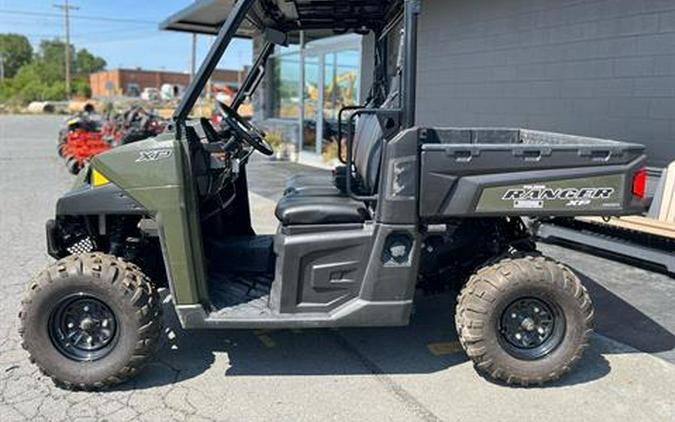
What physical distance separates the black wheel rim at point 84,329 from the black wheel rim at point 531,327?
2.16 m

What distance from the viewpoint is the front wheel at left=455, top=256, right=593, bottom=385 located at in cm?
318

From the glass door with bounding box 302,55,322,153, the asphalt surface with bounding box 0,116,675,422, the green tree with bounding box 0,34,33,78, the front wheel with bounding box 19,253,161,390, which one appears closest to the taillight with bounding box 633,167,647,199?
the asphalt surface with bounding box 0,116,675,422

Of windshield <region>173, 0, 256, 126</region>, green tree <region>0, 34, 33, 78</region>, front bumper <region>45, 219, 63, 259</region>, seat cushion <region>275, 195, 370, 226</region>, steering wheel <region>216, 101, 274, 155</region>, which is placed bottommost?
front bumper <region>45, 219, 63, 259</region>

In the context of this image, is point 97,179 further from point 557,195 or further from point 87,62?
point 87,62

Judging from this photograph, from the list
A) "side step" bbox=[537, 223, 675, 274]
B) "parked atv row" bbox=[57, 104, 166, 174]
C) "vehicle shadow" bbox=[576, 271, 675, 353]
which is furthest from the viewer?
"parked atv row" bbox=[57, 104, 166, 174]

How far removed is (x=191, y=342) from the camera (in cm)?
373

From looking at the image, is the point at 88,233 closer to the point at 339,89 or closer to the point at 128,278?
the point at 128,278

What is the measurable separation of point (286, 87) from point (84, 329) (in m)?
12.9

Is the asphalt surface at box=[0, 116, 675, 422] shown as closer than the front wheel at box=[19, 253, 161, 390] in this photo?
Yes

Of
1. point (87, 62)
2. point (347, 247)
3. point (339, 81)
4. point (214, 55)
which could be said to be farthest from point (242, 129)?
point (87, 62)

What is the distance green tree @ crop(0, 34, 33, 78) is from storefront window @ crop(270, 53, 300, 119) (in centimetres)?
9255

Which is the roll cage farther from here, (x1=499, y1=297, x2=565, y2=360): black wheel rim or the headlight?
(x1=499, y1=297, x2=565, y2=360): black wheel rim

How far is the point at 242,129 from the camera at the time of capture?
3.57 metres

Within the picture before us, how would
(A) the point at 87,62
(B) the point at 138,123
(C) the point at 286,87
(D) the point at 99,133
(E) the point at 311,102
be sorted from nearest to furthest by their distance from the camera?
1. (B) the point at 138,123
2. (D) the point at 99,133
3. (E) the point at 311,102
4. (C) the point at 286,87
5. (A) the point at 87,62
